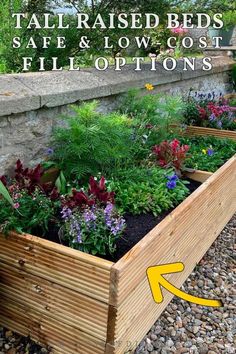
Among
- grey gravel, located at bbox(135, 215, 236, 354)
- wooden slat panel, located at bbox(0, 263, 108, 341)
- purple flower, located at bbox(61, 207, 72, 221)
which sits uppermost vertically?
purple flower, located at bbox(61, 207, 72, 221)

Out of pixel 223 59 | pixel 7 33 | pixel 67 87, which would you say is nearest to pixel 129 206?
pixel 67 87

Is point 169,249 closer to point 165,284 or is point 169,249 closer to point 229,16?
point 165,284

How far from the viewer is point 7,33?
3281 millimetres

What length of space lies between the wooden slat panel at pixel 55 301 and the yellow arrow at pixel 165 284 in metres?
0.35

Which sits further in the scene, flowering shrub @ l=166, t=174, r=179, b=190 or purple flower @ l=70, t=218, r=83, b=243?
flowering shrub @ l=166, t=174, r=179, b=190

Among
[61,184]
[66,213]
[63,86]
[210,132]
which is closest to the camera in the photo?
[66,213]

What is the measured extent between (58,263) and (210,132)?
8.88 feet

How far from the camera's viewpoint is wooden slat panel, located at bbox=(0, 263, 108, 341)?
5.61ft

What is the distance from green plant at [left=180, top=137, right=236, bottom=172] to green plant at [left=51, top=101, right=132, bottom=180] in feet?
2.75

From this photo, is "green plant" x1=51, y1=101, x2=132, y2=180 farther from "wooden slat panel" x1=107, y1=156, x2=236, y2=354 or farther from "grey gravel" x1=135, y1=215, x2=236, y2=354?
"grey gravel" x1=135, y1=215, x2=236, y2=354

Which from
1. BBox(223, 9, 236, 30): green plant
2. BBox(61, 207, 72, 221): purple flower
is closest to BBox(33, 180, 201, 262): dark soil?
BBox(61, 207, 72, 221): purple flower

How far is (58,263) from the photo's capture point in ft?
5.75

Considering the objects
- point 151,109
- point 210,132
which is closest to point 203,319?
point 151,109

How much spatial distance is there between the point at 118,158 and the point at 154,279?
0.88 meters
